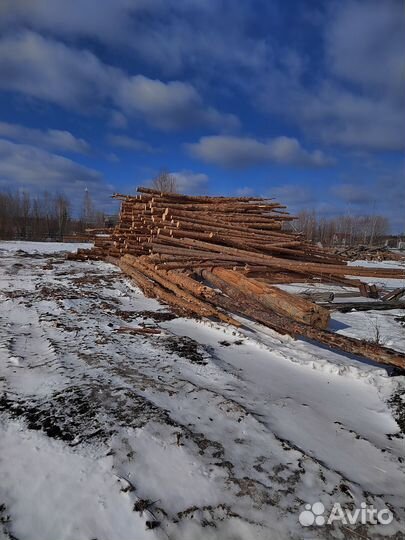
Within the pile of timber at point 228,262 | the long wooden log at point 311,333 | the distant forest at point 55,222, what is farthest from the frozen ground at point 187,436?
the distant forest at point 55,222

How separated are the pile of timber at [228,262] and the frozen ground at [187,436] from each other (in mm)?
410

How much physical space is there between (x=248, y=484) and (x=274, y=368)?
1.91 meters

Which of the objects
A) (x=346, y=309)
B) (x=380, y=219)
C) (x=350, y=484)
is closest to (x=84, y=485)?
(x=350, y=484)

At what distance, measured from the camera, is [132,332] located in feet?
15.8

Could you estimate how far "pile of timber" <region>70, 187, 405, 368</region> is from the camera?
4.63m

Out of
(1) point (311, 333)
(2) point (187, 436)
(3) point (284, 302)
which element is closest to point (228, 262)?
(3) point (284, 302)

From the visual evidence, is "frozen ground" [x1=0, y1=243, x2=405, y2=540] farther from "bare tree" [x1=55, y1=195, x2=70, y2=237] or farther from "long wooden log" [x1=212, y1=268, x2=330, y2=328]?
"bare tree" [x1=55, y1=195, x2=70, y2=237]

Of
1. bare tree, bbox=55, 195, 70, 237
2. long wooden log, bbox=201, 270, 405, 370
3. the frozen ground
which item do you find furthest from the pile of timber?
bare tree, bbox=55, 195, 70, 237

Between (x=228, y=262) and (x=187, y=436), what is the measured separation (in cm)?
524

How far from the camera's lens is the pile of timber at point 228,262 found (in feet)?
15.2

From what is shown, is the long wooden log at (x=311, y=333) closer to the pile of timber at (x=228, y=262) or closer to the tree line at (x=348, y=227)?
the pile of timber at (x=228, y=262)

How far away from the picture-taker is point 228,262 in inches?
297

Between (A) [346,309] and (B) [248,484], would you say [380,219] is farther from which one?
(B) [248,484]

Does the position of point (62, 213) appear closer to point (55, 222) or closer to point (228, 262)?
point (55, 222)
